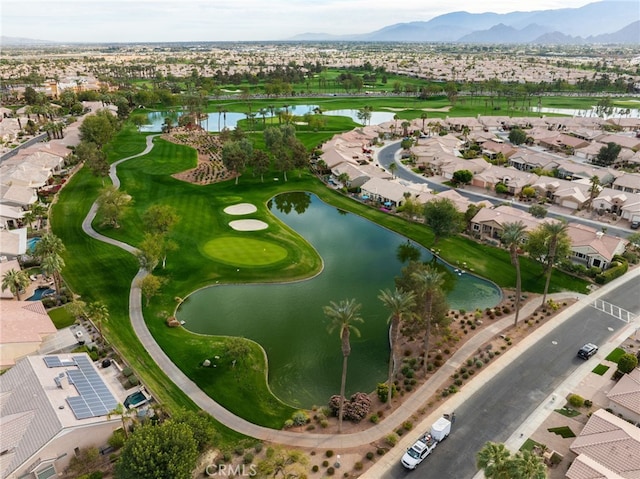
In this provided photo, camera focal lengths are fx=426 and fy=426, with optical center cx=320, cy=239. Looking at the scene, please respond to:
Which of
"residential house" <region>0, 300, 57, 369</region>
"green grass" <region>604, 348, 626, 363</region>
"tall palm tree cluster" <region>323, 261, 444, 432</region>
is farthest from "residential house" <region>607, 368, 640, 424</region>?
"residential house" <region>0, 300, 57, 369</region>

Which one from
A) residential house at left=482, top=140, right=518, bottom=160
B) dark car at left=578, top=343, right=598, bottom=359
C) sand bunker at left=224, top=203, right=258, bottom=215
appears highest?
residential house at left=482, top=140, right=518, bottom=160

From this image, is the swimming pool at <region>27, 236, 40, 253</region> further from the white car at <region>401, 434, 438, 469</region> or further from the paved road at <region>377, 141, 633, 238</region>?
the paved road at <region>377, 141, 633, 238</region>

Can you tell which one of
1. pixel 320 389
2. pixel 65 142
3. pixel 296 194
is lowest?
pixel 320 389

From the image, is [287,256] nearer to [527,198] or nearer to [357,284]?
[357,284]

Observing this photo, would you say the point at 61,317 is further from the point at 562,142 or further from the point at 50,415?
the point at 562,142

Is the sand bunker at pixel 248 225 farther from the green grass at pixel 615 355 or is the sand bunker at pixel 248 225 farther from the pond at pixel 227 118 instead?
the pond at pixel 227 118

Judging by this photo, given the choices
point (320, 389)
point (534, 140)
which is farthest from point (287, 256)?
point (534, 140)

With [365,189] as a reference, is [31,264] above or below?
below
